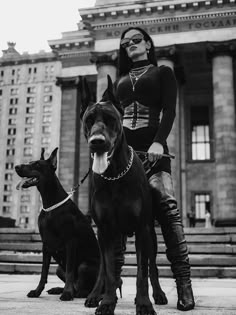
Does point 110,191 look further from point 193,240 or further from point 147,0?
point 147,0

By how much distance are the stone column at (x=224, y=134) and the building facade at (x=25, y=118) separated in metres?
79.5

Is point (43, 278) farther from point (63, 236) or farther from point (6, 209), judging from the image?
point (6, 209)

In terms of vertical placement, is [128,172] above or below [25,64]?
below

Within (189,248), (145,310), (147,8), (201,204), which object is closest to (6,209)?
(201,204)

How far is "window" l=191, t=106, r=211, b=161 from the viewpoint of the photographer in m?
35.5

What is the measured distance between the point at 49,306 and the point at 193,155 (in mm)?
31845

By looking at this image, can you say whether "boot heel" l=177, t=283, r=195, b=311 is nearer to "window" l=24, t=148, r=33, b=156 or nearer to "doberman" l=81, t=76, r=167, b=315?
"doberman" l=81, t=76, r=167, b=315

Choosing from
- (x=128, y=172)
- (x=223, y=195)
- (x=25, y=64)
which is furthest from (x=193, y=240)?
(x=25, y=64)

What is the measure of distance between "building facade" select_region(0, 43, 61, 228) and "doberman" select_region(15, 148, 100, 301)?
326ft

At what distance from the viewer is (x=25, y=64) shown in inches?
4402

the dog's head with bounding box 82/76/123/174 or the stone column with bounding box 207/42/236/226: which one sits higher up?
the stone column with bounding box 207/42/236/226

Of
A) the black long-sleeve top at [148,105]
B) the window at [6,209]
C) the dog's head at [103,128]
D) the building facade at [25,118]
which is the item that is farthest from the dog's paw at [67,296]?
the window at [6,209]

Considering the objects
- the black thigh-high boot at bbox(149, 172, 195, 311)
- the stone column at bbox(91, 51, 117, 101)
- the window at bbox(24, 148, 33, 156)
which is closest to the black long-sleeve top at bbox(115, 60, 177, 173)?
the black thigh-high boot at bbox(149, 172, 195, 311)

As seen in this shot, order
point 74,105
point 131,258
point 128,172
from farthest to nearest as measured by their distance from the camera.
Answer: point 74,105 < point 131,258 < point 128,172
